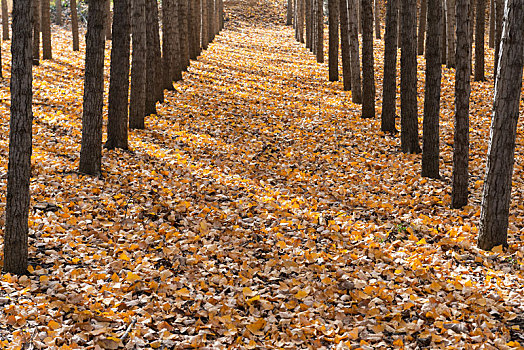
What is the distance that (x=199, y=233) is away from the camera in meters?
6.82

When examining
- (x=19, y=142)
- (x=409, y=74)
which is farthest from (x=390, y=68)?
(x=19, y=142)

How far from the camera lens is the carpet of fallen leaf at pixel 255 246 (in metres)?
4.58

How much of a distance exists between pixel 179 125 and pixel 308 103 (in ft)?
16.3

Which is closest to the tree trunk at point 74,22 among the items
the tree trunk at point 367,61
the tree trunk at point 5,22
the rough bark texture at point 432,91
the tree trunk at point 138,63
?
the tree trunk at point 5,22

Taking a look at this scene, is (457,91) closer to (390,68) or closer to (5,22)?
(390,68)

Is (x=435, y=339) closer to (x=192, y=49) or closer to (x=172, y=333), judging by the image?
(x=172, y=333)

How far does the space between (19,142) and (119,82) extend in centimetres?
503

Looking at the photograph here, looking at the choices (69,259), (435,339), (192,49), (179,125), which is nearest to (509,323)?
(435,339)

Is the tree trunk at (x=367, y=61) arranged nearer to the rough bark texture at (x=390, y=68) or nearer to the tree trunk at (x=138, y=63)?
the rough bark texture at (x=390, y=68)

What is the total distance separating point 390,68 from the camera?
11.1 m

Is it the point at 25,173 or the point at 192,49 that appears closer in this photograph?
the point at 25,173

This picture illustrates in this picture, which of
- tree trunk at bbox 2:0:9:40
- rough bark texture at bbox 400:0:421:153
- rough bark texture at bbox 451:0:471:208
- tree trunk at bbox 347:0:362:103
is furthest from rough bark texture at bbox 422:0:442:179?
tree trunk at bbox 2:0:9:40

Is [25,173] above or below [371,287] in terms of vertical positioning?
above

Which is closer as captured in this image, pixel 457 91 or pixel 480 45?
pixel 457 91
